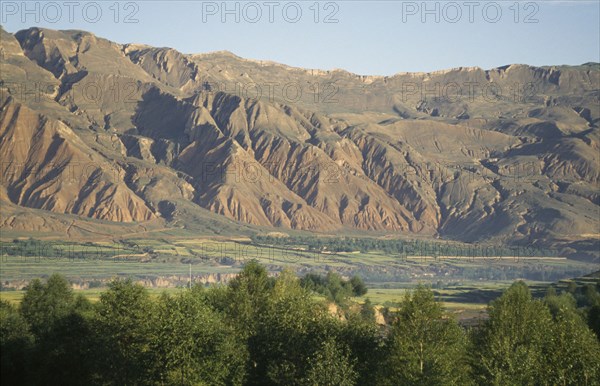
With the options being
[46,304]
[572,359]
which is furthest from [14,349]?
[572,359]

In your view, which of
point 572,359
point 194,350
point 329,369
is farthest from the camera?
point 194,350

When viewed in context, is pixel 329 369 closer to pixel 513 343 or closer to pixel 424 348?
pixel 424 348

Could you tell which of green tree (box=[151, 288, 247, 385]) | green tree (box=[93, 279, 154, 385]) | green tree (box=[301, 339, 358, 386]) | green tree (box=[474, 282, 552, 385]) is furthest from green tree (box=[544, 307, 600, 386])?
green tree (box=[93, 279, 154, 385])

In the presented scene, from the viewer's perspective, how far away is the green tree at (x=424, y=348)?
83.7 metres

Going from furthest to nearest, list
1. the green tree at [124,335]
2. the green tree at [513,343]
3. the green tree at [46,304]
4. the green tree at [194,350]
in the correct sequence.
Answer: the green tree at [46,304] → the green tree at [124,335] → the green tree at [194,350] → the green tree at [513,343]

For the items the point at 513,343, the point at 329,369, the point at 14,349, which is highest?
the point at 513,343

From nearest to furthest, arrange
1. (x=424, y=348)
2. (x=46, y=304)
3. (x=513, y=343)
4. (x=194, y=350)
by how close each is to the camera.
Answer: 1. (x=424, y=348)
2. (x=194, y=350)
3. (x=513, y=343)
4. (x=46, y=304)

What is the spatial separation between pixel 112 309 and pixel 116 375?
12.6 meters

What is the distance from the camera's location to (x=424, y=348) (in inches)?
3457

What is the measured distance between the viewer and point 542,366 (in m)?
84.2

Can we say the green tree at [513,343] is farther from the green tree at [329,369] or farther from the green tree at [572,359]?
the green tree at [329,369]

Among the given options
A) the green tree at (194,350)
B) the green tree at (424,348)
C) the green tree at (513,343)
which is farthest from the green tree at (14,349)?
the green tree at (513,343)

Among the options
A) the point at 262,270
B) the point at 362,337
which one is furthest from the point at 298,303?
the point at 262,270

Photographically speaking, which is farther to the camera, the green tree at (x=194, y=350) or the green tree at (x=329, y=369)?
the green tree at (x=194, y=350)
